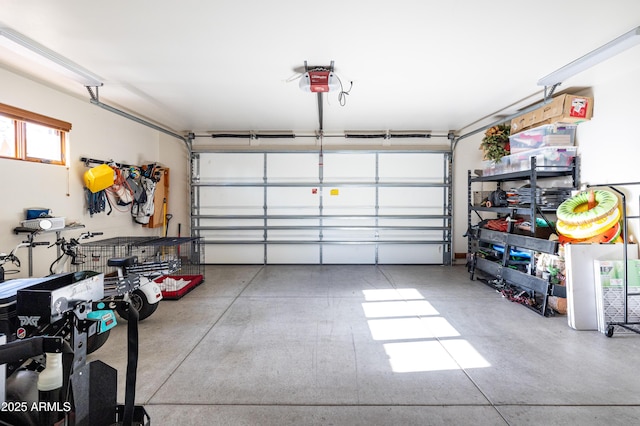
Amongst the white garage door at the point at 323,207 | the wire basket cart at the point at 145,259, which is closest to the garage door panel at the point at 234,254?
the white garage door at the point at 323,207

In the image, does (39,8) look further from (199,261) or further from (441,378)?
(199,261)

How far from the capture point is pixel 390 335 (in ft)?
9.24

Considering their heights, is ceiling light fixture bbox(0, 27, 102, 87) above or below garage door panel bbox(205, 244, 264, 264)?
above

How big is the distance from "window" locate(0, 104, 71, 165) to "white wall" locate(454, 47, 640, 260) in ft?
21.3

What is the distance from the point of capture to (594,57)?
108 inches

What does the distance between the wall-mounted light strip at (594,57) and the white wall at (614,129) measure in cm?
33

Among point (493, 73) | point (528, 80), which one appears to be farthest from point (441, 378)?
point (528, 80)

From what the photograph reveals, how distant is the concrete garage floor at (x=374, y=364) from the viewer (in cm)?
179

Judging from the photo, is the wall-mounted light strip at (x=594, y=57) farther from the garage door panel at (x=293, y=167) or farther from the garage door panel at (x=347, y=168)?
the garage door panel at (x=293, y=167)

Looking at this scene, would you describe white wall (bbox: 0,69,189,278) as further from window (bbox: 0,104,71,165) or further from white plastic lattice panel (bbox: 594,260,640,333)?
white plastic lattice panel (bbox: 594,260,640,333)

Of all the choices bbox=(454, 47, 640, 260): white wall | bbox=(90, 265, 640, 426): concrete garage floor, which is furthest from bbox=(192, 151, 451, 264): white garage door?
bbox=(454, 47, 640, 260): white wall

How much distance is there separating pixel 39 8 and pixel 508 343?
4759 mm

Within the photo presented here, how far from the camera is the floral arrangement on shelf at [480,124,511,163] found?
15.1ft

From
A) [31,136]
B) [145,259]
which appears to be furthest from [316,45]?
[31,136]
